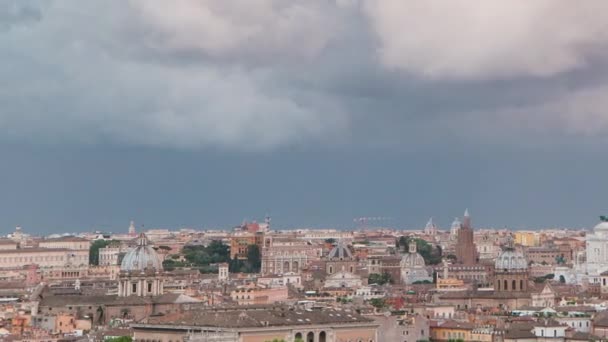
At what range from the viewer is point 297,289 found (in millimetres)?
106750

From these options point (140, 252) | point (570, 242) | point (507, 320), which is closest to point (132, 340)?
point (507, 320)

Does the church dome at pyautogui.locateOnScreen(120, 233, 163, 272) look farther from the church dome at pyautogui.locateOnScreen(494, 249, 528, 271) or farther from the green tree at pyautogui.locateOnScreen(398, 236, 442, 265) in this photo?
the green tree at pyautogui.locateOnScreen(398, 236, 442, 265)

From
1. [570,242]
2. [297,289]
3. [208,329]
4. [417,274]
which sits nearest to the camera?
[208,329]

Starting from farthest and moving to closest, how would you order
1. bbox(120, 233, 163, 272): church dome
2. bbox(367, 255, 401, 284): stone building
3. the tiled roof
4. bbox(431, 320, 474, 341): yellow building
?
bbox(367, 255, 401, 284): stone building
bbox(120, 233, 163, 272): church dome
bbox(431, 320, 474, 341): yellow building
the tiled roof

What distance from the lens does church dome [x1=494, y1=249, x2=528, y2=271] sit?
10269 cm

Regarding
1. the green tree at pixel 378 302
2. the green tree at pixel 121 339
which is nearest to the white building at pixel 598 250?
the green tree at pixel 378 302

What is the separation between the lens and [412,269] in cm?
12988

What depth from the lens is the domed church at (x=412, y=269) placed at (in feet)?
417

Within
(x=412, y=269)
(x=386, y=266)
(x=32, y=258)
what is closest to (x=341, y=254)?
(x=386, y=266)

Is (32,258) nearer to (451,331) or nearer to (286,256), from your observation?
(286,256)

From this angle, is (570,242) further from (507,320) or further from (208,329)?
(208,329)

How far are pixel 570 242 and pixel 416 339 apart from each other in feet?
362

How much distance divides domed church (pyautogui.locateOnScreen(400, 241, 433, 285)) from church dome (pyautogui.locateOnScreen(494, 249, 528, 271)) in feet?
68.6

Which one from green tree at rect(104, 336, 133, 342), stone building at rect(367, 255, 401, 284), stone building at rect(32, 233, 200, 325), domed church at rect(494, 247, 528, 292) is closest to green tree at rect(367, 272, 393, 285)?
stone building at rect(367, 255, 401, 284)
